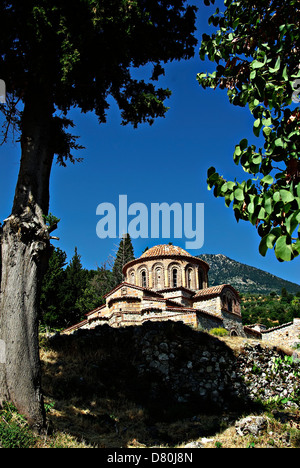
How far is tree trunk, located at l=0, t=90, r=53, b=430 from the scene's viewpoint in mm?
5348

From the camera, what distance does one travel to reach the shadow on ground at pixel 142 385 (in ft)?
25.3

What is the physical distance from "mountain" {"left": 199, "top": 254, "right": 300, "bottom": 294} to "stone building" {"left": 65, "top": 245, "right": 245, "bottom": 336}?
256ft

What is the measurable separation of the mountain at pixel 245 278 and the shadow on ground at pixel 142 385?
9294cm

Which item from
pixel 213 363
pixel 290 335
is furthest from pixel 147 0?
pixel 290 335

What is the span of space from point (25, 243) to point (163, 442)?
5.15 meters

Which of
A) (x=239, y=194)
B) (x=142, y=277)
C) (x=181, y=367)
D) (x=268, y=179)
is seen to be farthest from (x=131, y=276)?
(x=268, y=179)

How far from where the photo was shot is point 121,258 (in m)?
42.6

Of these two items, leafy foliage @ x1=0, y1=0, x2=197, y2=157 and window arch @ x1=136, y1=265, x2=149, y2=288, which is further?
window arch @ x1=136, y1=265, x2=149, y2=288

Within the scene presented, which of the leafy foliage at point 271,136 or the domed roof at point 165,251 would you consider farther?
the domed roof at point 165,251

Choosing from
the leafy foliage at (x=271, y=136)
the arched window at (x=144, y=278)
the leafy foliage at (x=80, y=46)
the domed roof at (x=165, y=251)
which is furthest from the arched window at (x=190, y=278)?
the leafy foliage at (x=271, y=136)

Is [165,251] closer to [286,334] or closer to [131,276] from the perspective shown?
[131,276]
